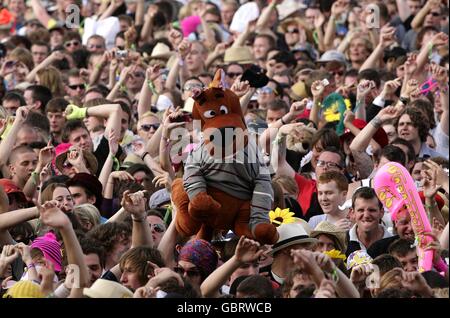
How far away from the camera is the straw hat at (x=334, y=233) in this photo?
10172mm

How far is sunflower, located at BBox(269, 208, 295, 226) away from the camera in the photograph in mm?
10039

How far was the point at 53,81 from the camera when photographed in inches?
624

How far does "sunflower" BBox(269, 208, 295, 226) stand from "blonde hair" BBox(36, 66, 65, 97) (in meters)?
6.03

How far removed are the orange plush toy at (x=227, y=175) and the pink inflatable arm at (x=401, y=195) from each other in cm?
113

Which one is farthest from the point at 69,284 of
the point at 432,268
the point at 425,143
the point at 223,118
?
the point at 425,143

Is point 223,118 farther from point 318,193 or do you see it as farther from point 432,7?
point 432,7

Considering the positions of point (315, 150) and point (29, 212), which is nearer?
point (29, 212)

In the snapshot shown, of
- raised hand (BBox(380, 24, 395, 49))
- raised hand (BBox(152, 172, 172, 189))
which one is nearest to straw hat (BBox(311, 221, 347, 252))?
raised hand (BBox(152, 172, 172, 189))

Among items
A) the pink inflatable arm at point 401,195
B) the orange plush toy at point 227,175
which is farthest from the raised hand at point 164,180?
the orange plush toy at point 227,175

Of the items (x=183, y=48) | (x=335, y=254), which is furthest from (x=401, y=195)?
(x=183, y=48)

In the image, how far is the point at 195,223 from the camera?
9.23 m

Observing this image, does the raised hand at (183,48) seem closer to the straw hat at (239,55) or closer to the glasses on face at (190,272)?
the straw hat at (239,55)

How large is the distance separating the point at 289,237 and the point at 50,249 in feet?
5.04

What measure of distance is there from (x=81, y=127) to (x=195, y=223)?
3997 mm
